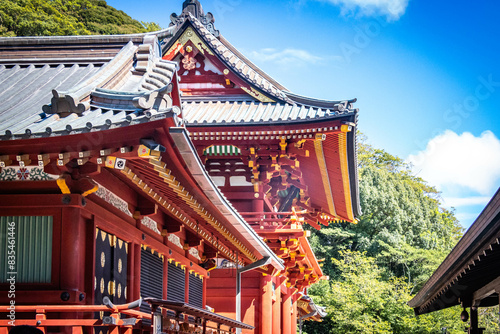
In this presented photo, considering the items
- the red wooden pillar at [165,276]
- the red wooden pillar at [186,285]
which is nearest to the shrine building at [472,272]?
the red wooden pillar at [165,276]

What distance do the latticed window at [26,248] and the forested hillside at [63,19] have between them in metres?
33.0

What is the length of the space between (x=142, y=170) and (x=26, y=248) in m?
1.59

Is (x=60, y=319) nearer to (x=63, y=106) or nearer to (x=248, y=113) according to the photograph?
(x=63, y=106)

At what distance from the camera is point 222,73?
1752cm

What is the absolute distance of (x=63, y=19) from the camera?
4081cm

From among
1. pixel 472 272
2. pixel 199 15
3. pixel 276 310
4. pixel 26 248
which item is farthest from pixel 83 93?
pixel 276 310

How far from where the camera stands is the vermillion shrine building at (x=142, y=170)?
20.6ft

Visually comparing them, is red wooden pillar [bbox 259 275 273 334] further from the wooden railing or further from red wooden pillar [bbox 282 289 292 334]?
the wooden railing

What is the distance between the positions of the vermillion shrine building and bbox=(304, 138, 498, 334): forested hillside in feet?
52.6

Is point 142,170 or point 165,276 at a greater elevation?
point 142,170

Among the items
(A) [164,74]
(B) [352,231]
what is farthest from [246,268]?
(B) [352,231]

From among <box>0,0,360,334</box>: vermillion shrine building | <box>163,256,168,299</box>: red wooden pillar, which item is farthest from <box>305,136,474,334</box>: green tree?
<box>163,256,168,299</box>: red wooden pillar

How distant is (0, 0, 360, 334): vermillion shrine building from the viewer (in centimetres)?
629

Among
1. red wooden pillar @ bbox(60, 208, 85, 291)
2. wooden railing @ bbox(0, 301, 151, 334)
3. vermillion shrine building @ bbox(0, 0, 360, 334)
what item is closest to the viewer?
wooden railing @ bbox(0, 301, 151, 334)
